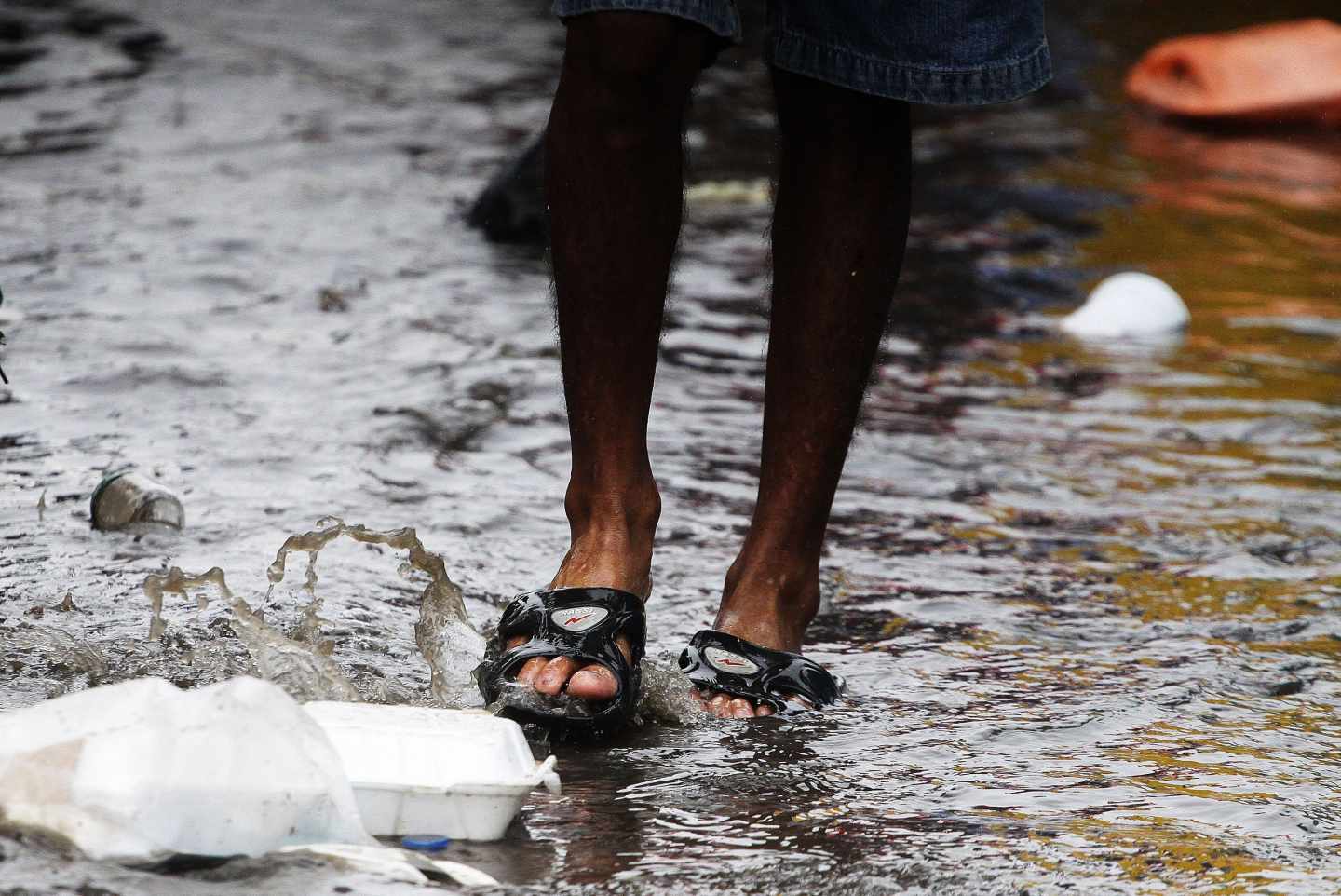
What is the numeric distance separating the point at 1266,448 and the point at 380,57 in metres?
6.10

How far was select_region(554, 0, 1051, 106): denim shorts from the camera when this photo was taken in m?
2.04

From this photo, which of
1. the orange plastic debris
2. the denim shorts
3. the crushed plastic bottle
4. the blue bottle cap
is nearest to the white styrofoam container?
the blue bottle cap

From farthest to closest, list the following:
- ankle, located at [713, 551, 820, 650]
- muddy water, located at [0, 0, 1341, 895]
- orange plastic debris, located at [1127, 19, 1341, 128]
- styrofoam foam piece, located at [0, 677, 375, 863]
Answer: orange plastic debris, located at [1127, 19, 1341, 128] → ankle, located at [713, 551, 820, 650] → muddy water, located at [0, 0, 1341, 895] → styrofoam foam piece, located at [0, 677, 375, 863]

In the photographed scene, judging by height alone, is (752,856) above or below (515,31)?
below

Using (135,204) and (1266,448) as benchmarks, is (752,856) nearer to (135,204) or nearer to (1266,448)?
(1266,448)

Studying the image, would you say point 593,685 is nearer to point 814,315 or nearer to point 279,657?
point 279,657

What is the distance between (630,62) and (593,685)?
0.69 meters

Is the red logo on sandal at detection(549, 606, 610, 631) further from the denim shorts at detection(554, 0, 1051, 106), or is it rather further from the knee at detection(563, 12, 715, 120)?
the denim shorts at detection(554, 0, 1051, 106)

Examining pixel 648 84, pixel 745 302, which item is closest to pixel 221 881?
pixel 648 84

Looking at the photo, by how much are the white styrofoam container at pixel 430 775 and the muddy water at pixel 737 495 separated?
0.15 feet

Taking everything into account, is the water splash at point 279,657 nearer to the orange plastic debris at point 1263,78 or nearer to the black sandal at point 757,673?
the black sandal at point 757,673

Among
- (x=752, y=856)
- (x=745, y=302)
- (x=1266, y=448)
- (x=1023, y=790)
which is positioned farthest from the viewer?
(x=745, y=302)

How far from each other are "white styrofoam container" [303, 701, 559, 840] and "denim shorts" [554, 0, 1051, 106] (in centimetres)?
87

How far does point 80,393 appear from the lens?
3.23m
